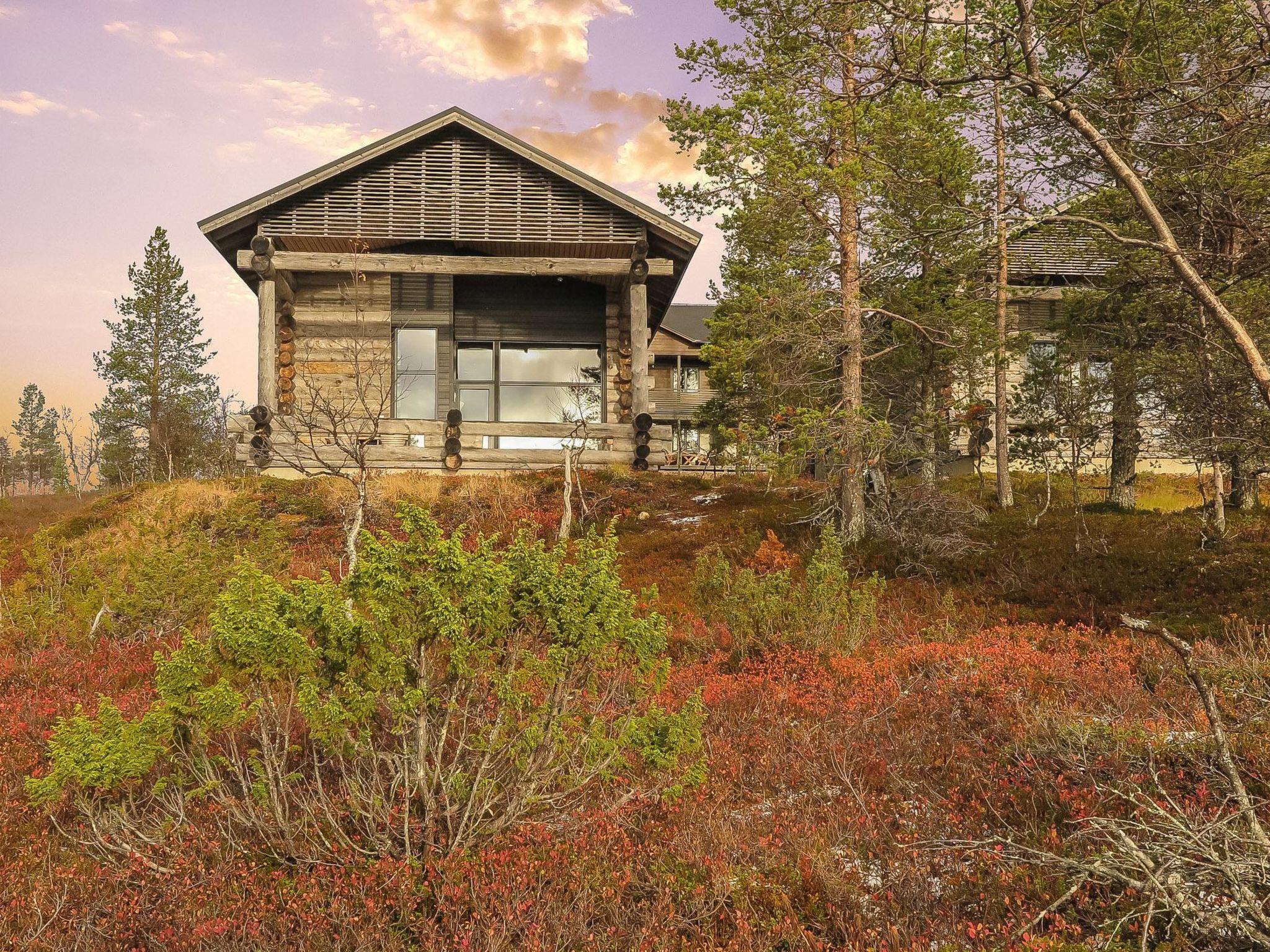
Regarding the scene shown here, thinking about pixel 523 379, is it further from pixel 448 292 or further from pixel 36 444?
pixel 36 444

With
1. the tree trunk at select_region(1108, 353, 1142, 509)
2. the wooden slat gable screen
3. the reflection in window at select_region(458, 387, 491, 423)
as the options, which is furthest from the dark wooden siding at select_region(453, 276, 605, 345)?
the tree trunk at select_region(1108, 353, 1142, 509)

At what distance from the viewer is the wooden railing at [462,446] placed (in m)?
17.2

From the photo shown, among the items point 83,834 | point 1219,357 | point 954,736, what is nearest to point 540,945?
point 83,834

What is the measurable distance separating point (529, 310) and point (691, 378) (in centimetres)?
2119

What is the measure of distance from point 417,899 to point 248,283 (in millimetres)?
19071

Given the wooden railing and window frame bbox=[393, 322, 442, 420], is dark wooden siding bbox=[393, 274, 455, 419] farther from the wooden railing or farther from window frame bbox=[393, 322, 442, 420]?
the wooden railing

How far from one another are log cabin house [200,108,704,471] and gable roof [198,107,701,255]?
35mm

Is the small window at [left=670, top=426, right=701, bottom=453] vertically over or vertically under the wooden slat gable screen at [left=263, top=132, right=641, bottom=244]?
under

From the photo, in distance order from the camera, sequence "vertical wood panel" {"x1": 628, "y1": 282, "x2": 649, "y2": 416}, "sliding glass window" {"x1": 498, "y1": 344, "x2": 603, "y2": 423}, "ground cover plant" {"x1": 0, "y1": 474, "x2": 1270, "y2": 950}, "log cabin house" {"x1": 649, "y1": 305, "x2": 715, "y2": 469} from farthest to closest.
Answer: "log cabin house" {"x1": 649, "y1": 305, "x2": 715, "y2": 469}
"sliding glass window" {"x1": 498, "y1": 344, "x2": 603, "y2": 423}
"vertical wood panel" {"x1": 628, "y1": 282, "x2": 649, "y2": 416}
"ground cover plant" {"x1": 0, "y1": 474, "x2": 1270, "y2": 950}

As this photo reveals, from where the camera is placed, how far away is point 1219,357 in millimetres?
9094

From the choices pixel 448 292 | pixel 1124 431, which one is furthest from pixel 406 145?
pixel 1124 431

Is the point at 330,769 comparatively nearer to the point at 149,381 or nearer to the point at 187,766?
the point at 187,766

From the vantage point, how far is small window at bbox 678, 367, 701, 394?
40.6 metres

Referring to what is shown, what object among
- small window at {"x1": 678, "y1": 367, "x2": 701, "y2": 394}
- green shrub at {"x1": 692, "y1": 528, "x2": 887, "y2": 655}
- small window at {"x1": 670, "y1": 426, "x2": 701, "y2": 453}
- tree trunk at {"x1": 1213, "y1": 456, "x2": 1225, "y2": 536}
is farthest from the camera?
small window at {"x1": 678, "y1": 367, "x2": 701, "y2": 394}
